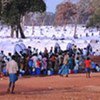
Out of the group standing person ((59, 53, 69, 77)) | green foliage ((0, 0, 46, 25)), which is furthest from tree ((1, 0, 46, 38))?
standing person ((59, 53, 69, 77))

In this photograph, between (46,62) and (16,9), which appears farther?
(16,9)

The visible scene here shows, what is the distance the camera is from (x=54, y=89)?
21391mm

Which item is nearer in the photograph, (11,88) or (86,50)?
(11,88)

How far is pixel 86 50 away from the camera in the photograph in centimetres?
3303

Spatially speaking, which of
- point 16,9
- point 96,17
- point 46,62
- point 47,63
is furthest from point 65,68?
point 96,17

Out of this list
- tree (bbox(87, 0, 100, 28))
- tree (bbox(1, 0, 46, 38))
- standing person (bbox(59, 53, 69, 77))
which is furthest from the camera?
tree (bbox(87, 0, 100, 28))

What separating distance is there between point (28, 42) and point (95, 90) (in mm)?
19058

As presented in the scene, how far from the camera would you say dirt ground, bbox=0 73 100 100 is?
58.3 feet

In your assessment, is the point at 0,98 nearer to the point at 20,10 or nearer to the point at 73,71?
the point at 73,71

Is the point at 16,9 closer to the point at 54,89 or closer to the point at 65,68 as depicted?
the point at 65,68

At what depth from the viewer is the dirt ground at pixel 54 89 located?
17.8 meters

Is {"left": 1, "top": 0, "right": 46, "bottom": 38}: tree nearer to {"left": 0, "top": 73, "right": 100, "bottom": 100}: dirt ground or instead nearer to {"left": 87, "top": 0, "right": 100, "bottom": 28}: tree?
{"left": 0, "top": 73, "right": 100, "bottom": 100}: dirt ground

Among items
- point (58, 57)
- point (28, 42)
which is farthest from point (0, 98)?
point (28, 42)

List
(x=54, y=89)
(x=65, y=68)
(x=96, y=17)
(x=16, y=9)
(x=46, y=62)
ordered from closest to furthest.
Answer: (x=54, y=89) < (x=65, y=68) < (x=46, y=62) < (x=16, y=9) < (x=96, y=17)
